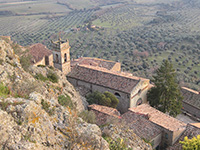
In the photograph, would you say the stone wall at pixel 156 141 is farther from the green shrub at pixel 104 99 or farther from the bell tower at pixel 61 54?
the bell tower at pixel 61 54

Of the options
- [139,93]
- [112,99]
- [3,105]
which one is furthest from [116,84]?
[3,105]

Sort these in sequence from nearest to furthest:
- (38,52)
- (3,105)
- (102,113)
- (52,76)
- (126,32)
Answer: (3,105) → (52,76) → (102,113) → (38,52) → (126,32)

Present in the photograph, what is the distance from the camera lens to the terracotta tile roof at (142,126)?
18491mm

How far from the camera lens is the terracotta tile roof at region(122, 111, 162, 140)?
18.5 meters

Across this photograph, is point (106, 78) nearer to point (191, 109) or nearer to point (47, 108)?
point (191, 109)

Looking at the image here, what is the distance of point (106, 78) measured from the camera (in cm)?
2638

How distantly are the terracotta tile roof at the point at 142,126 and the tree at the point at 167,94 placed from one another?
237 inches

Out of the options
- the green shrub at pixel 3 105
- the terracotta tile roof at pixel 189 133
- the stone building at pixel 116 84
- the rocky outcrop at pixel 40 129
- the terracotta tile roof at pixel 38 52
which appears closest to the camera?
the rocky outcrop at pixel 40 129

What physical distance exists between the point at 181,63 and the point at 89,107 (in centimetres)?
3030

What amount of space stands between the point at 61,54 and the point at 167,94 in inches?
525

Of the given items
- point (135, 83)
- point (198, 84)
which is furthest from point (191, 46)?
point (135, 83)

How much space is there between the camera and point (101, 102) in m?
24.1

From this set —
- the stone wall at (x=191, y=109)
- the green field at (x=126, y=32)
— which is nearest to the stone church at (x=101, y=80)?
the stone wall at (x=191, y=109)

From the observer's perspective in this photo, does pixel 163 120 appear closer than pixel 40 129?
No
